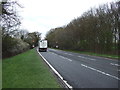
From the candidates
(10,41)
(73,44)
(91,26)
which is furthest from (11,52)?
(73,44)

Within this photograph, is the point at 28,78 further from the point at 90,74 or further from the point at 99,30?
the point at 99,30

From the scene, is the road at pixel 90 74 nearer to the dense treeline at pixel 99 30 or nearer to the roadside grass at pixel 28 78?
the roadside grass at pixel 28 78

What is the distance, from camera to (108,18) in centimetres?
4153

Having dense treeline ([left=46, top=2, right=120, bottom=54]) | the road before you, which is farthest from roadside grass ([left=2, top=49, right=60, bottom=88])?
dense treeline ([left=46, top=2, right=120, bottom=54])

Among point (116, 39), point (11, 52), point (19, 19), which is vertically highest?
point (19, 19)

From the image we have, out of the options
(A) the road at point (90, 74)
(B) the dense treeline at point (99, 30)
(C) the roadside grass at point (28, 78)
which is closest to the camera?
(C) the roadside grass at point (28, 78)

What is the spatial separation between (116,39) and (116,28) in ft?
8.21

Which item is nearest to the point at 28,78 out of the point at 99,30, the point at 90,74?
the point at 90,74

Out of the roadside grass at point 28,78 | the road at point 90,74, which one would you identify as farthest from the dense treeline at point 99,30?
the roadside grass at point 28,78

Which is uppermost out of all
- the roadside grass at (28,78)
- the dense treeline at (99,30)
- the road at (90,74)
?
the dense treeline at (99,30)

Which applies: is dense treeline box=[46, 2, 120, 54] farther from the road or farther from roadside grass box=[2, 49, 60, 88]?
roadside grass box=[2, 49, 60, 88]

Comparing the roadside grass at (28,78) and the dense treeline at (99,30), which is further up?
the dense treeline at (99,30)

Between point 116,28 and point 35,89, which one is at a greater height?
point 116,28

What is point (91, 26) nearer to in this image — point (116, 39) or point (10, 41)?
point (116, 39)
